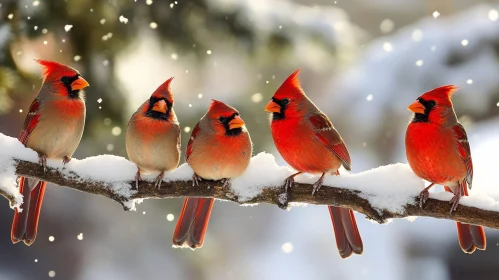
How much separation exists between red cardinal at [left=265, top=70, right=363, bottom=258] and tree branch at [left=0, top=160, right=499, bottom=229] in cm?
10

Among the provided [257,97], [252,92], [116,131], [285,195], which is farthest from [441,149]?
[252,92]

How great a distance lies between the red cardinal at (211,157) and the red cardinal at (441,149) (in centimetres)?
43

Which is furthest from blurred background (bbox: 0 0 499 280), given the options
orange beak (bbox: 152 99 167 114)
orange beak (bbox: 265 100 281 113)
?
orange beak (bbox: 265 100 281 113)

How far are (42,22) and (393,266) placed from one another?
2.54 meters

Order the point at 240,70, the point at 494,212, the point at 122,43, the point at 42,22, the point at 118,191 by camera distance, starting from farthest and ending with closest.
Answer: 1. the point at 240,70
2. the point at 122,43
3. the point at 42,22
4. the point at 118,191
5. the point at 494,212

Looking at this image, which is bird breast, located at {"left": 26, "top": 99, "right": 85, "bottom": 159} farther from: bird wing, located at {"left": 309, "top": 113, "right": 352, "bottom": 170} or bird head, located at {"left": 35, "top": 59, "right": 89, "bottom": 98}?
bird wing, located at {"left": 309, "top": 113, "right": 352, "bottom": 170}

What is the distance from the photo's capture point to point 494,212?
1597mm

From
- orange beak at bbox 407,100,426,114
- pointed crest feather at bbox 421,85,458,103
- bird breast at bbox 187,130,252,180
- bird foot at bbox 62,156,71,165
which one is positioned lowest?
bird foot at bbox 62,156,71,165

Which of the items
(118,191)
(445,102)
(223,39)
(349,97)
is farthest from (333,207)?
(349,97)

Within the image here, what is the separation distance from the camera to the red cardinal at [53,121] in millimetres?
1839

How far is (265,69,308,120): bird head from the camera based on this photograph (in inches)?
71.1

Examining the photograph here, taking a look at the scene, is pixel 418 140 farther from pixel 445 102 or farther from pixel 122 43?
pixel 122 43

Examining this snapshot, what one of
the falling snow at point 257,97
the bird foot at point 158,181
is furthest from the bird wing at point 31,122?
the falling snow at point 257,97

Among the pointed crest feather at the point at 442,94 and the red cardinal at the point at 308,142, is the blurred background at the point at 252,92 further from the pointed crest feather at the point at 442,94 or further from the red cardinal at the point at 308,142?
the pointed crest feather at the point at 442,94
